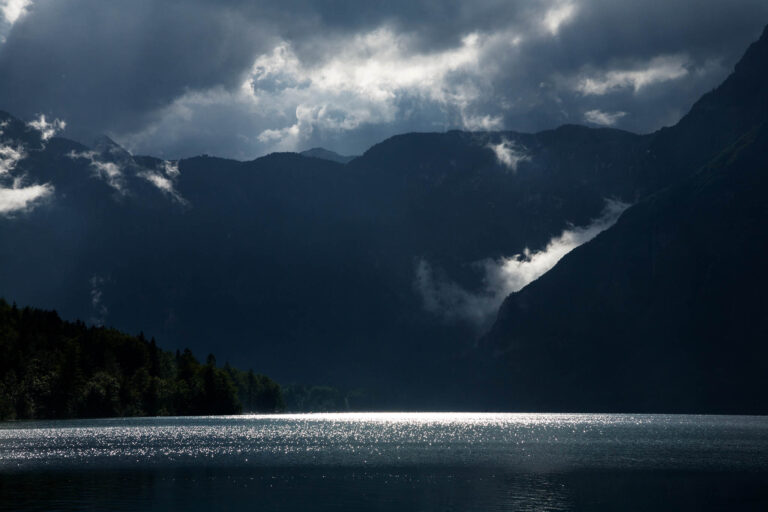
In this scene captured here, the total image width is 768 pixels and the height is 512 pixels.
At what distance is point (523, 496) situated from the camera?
7238 cm

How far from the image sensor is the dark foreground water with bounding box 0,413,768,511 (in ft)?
227

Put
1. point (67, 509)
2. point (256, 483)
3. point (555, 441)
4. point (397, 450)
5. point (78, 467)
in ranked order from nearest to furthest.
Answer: point (67, 509)
point (256, 483)
point (78, 467)
point (397, 450)
point (555, 441)

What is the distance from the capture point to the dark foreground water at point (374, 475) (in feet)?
227

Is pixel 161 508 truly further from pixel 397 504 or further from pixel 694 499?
pixel 694 499

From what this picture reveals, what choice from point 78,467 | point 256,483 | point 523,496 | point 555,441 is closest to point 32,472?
point 78,467

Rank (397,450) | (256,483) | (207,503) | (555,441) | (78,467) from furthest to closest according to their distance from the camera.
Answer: (555,441)
(397,450)
(78,467)
(256,483)
(207,503)

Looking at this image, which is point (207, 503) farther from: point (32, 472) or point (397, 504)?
point (32, 472)

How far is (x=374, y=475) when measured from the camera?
300 ft

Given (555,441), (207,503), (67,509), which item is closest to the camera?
(67,509)

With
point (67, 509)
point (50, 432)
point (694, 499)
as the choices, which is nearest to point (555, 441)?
point (694, 499)

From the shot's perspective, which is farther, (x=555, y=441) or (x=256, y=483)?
(x=555, y=441)

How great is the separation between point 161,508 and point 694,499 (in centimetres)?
4561

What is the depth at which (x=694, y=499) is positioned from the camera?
72.2 metres

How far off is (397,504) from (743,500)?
Result: 30051mm
